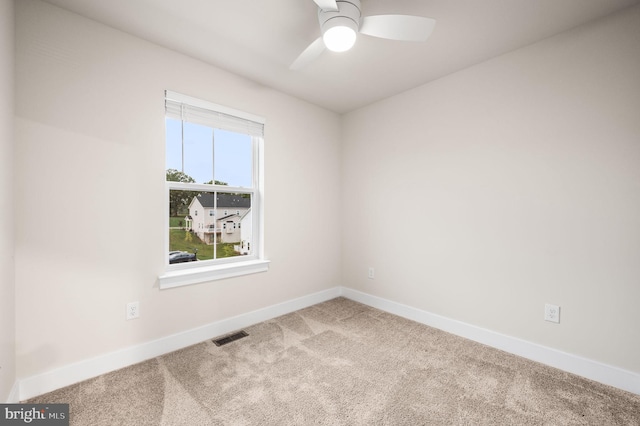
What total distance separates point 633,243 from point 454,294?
4.24 ft

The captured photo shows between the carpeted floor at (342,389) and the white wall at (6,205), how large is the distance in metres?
0.38

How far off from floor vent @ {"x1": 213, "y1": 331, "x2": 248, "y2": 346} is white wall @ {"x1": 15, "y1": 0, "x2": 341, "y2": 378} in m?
0.19

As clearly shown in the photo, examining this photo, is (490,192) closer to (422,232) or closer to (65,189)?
(422,232)

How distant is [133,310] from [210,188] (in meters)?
1.18

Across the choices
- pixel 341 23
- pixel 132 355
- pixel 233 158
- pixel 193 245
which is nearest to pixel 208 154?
pixel 233 158

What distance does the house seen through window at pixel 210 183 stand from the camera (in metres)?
2.39

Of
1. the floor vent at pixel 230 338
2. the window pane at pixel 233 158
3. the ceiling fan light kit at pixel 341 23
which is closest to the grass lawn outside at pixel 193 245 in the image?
the window pane at pixel 233 158

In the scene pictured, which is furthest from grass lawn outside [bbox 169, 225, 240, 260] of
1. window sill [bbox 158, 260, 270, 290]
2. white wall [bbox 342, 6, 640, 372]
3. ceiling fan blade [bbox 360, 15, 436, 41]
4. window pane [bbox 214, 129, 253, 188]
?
ceiling fan blade [bbox 360, 15, 436, 41]

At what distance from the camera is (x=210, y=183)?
262 centimetres

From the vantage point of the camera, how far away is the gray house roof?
262 cm

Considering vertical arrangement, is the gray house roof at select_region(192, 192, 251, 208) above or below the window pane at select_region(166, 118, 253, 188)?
below

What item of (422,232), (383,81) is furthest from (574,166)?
(383,81)

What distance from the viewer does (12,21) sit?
1653 millimetres

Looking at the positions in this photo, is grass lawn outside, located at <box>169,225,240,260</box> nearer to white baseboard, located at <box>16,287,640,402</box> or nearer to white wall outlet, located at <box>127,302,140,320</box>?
white wall outlet, located at <box>127,302,140,320</box>
